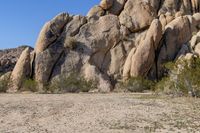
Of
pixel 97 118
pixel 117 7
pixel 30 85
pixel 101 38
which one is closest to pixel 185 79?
pixel 97 118

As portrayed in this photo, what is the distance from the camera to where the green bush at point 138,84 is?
42312 millimetres

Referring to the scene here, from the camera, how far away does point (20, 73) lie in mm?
46906

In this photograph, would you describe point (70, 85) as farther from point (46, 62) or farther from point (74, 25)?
point (74, 25)

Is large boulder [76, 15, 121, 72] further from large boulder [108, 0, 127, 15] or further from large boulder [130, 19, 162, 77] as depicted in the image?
large boulder [130, 19, 162, 77]

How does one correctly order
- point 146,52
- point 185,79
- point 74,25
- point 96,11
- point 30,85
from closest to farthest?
point 185,79 < point 30,85 < point 146,52 < point 74,25 < point 96,11

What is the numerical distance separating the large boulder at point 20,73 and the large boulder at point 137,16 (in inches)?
454

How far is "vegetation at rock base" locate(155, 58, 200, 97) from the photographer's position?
3241 centimetres

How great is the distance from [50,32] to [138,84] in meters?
12.5

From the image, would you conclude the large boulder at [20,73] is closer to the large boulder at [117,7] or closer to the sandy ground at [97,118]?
the large boulder at [117,7]

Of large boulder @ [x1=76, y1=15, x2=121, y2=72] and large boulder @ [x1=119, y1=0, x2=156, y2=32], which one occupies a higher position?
large boulder @ [x1=119, y1=0, x2=156, y2=32]

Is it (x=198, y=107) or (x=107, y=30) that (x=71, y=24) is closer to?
(x=107, y=30)

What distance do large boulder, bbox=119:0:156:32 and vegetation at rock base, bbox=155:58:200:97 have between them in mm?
14668

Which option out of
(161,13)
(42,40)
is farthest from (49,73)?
(161,13)

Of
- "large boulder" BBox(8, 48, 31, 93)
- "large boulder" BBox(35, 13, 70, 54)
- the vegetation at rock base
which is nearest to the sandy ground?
the vegetation at rock base
